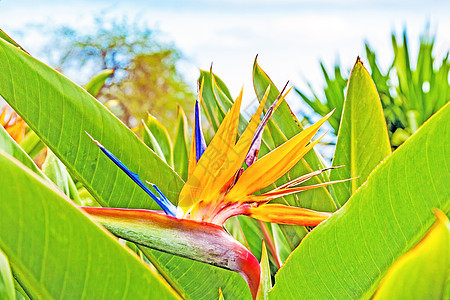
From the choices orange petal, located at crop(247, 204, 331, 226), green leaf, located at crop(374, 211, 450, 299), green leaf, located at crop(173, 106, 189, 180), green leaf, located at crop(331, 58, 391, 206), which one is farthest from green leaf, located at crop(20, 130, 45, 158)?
green leaf, located at crop(374, 211, 450, 299)

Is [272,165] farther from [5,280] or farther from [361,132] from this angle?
[361,132]

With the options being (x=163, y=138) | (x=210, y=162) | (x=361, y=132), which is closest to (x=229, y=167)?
(x=210, y=162)

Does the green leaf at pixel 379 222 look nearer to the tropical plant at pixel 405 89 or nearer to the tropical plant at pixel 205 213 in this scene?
the tropical plant at pixel 205 213

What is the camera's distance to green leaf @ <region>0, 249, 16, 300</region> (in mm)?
299

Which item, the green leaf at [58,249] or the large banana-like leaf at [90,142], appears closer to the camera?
the green leaf at [58,249]

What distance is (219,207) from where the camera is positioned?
43 centimetres

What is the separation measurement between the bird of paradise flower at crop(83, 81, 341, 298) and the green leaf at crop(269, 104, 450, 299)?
55mm

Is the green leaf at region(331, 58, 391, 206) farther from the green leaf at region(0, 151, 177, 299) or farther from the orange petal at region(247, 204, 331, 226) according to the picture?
the green leaf at region(0, 151, 177, 299)

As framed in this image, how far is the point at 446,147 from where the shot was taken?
38 centimetres

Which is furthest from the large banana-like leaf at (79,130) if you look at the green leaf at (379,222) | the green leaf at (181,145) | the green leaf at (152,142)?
the green leaf at (181,145)

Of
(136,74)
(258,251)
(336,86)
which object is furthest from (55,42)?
(258,251)

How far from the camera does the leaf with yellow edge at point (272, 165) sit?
16.2 inches

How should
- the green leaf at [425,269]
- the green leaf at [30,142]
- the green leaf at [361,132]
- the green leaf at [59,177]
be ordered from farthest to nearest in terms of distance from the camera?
the green leaf at [30,142], the green leaf at [59,177], the green leaf at [361,132], the green leaf at [425,269]

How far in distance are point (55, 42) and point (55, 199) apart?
938 centimetres
